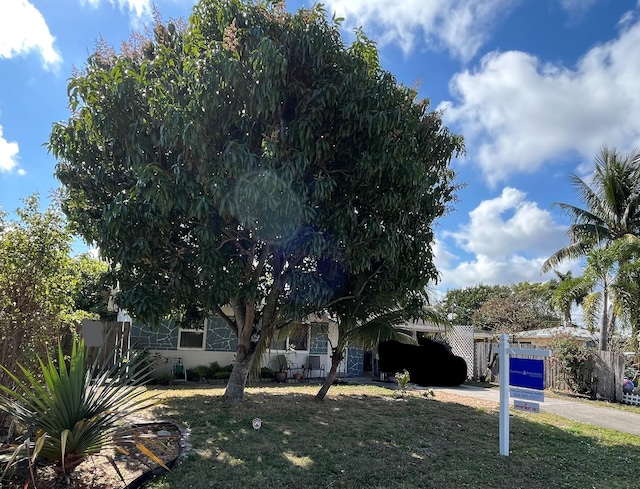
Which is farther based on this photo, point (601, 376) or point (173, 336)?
point (601, 376)

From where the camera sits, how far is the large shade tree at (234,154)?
5.95 m

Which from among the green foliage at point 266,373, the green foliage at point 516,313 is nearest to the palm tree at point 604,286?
the green foliage at point 516,313

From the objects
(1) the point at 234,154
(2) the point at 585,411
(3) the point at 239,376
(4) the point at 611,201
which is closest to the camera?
(1) the point at 234,154

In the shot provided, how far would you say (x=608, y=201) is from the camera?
674 inches

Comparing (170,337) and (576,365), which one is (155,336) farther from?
(576,365)

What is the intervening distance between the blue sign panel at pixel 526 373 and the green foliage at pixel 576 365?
32.9ft

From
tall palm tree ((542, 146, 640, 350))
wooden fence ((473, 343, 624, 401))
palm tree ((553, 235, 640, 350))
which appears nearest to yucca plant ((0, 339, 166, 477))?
wooden fence ((473, 343, 624, 401))

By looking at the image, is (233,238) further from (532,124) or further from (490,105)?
(532,124)

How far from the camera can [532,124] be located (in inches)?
421

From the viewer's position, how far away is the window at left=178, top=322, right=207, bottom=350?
544 inches

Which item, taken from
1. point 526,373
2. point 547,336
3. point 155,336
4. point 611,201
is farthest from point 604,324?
point 155,336

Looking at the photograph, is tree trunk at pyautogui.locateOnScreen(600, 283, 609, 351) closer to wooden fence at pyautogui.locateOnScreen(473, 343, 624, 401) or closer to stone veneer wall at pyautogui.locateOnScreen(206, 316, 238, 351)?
wooden fence at pyautogui.locateOnScreen(473, 343, 624, 401)

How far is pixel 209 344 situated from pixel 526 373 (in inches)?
418

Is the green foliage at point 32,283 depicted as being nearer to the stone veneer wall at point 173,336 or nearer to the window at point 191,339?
the stone veneer wall at point 173,336
